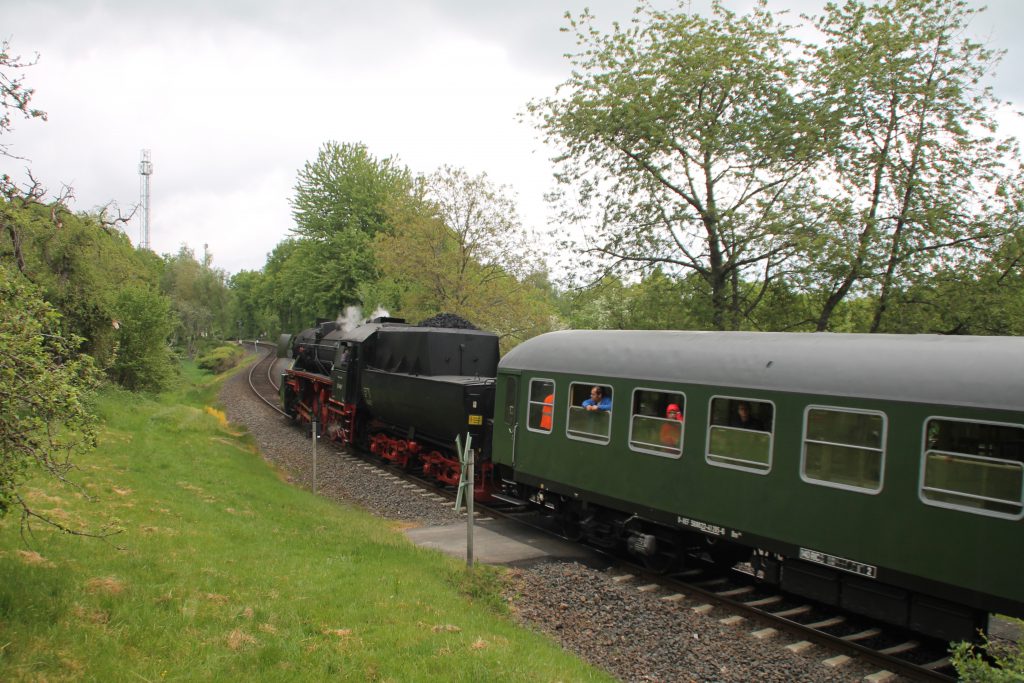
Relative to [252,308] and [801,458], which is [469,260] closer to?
[801,458]

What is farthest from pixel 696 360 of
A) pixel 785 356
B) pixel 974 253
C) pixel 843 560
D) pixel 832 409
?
pixel 974 253

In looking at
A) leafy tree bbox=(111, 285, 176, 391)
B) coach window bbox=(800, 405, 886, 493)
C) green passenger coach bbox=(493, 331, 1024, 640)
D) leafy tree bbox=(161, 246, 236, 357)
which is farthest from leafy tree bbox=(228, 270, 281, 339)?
coach window bbox=(800, 405, 886, 493)

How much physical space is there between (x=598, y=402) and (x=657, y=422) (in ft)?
3.60

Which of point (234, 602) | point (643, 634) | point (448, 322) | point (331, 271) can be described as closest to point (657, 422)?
point (643, 634)

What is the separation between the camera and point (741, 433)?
7852 mm

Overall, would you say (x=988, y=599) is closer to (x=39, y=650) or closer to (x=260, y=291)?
(x=39, y=650)

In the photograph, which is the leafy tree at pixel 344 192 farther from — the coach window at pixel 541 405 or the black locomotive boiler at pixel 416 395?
the coach window at pixel 541 405

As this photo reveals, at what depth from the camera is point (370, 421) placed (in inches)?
726

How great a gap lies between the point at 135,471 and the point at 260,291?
261 feet

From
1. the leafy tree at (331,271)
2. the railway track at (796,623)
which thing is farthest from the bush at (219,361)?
→ the railway track at (796,623)

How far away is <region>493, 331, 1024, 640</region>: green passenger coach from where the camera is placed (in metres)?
6.00

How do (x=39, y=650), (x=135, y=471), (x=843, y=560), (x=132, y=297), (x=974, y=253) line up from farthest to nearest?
(x=132, y=297) < (x=974, y=253) < (x=135, y=471) < (x=843, y=560) < (x=39, y=650)

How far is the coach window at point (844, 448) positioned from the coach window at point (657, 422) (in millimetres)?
1637

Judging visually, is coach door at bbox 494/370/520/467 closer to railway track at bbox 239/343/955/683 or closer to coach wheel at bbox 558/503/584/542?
coach wheel at bbox 558/503/584/542
